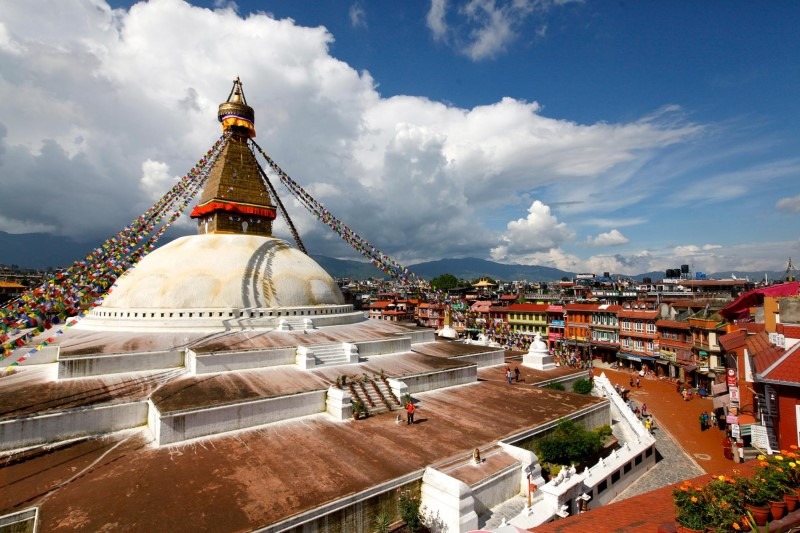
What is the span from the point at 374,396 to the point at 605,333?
96.0ft

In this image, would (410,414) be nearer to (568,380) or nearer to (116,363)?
(116,363)

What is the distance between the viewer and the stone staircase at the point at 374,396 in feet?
38.9

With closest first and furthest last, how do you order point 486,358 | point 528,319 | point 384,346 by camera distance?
point 384,346
point 486,358
point 528,319

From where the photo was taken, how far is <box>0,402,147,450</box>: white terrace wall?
8852 mm

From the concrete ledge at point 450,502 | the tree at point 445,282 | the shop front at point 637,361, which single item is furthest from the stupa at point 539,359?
the tree at point 445,282

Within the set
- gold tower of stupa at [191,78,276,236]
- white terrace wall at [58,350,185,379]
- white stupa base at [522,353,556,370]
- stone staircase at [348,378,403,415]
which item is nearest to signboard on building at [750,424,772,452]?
white stupa base at [522,353,556,370]

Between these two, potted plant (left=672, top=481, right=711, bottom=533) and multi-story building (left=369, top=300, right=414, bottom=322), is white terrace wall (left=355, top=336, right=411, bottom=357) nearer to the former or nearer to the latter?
potted plant (left=672, top=481, right=711, bottom=533)

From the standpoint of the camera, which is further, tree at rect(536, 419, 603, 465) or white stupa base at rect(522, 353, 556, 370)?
white stupa base at rect(522, 353, 556, 370)

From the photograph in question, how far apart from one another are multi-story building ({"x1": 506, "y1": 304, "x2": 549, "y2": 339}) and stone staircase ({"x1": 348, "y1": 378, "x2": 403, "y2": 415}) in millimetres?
29960

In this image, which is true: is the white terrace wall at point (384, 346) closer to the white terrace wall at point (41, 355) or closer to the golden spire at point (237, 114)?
the white terrace wall at point (41, 355)

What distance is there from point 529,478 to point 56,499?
910cm

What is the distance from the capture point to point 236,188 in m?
19.5

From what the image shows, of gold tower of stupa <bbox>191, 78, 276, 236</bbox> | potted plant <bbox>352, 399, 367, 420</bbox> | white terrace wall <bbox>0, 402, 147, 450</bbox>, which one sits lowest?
potted plant <bbox>352, 399, 367, 420</bbox>

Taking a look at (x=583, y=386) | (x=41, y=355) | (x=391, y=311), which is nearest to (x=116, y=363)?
(x=41, y=355)
